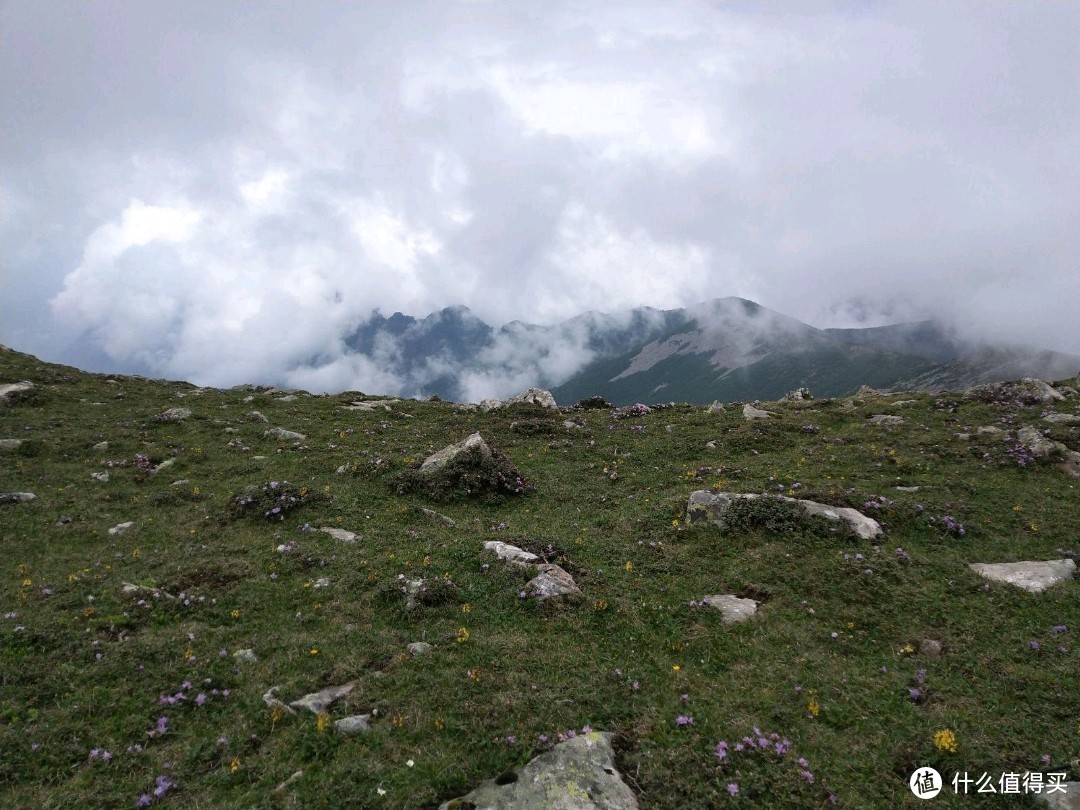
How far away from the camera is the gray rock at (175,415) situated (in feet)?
109

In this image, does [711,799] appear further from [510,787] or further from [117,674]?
[117,674]

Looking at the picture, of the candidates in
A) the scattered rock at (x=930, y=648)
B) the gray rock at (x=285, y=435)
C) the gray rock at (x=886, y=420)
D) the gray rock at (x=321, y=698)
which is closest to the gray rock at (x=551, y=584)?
the gray rock at (x=321, y=698)

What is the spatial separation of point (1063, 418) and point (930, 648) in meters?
22.6

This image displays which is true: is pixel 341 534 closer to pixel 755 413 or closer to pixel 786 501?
pixel 786 501

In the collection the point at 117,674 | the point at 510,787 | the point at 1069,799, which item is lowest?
the point at 1069,799

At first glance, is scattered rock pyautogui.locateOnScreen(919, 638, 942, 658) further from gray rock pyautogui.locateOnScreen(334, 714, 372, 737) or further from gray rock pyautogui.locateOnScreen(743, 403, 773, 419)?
Answer: gray rock pyautogui.locateOnScreen(743, 403, 773, 419)

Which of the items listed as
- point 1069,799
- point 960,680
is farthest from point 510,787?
point 960,680

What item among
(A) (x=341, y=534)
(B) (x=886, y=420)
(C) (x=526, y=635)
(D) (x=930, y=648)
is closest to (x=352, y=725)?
(C) (x=526, y=635)

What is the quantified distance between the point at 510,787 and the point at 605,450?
855 inches

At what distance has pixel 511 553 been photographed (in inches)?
648

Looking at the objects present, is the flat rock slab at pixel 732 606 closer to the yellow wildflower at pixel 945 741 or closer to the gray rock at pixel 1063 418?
the yellow wildflower at pixel 945 741

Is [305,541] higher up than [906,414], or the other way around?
[906,414]

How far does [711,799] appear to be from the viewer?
27.3ft

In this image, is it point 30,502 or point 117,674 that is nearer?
point 117,674
